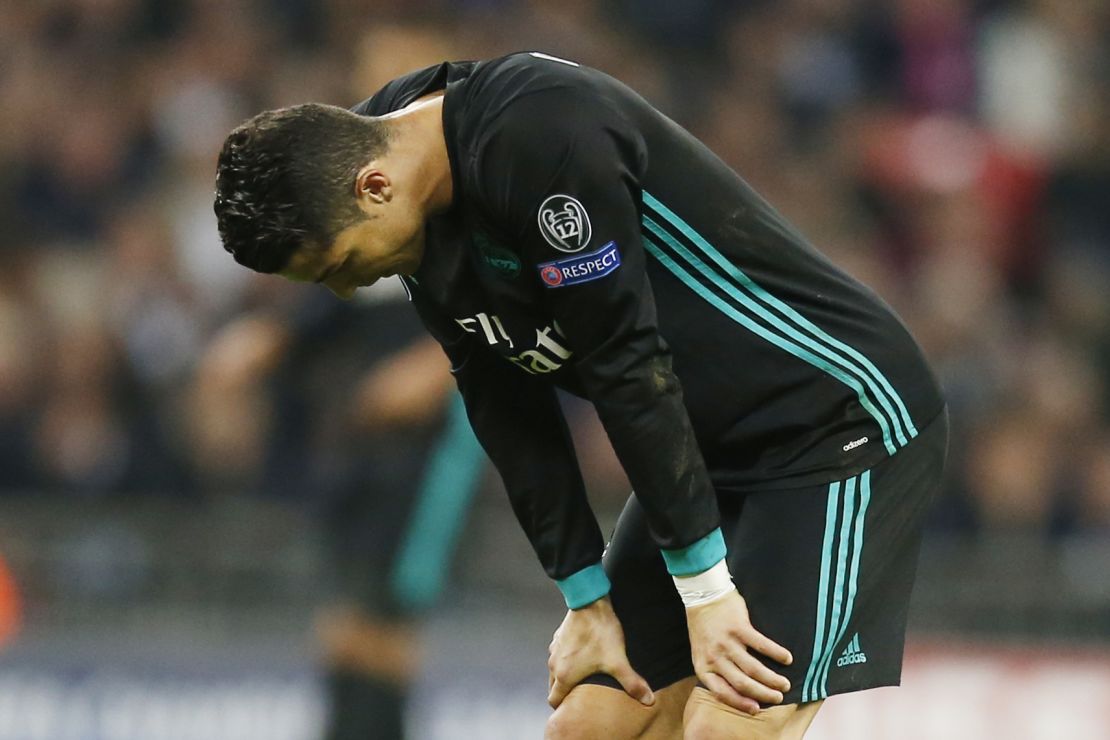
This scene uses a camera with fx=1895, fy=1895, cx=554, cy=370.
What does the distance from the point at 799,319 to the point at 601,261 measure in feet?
1.65

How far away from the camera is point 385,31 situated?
20.3 feet

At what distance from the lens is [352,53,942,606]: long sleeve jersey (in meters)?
3.32

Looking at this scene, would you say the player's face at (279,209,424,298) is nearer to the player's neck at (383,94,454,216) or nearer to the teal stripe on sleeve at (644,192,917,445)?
the player's neck at (383,94,454,216)

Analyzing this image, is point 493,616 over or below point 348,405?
below

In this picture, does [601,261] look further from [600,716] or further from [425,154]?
[600,716]

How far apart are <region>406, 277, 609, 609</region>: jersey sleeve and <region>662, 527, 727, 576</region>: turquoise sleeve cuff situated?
41 centimetres

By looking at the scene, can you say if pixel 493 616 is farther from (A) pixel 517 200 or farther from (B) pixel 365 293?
(A) pixel 517 200

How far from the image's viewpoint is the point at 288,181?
129 inches

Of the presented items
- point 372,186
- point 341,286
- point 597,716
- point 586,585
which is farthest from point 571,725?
point 372,186

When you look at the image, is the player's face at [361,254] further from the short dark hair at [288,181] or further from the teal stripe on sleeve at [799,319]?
the teal stripe on sleeve at [799,319]

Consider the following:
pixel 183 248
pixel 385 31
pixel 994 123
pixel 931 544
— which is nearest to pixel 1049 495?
pixel 931 544

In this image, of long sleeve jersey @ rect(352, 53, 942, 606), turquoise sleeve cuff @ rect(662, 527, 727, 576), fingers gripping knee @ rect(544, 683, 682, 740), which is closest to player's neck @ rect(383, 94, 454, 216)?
long sleeve jersey @ rect(352, 53, 942, 606)

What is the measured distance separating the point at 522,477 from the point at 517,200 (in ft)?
2.46

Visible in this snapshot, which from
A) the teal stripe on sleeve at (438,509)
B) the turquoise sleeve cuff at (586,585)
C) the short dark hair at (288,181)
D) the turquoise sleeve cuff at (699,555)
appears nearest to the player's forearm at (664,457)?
the turquoise sleeve cuff at (699,555)
